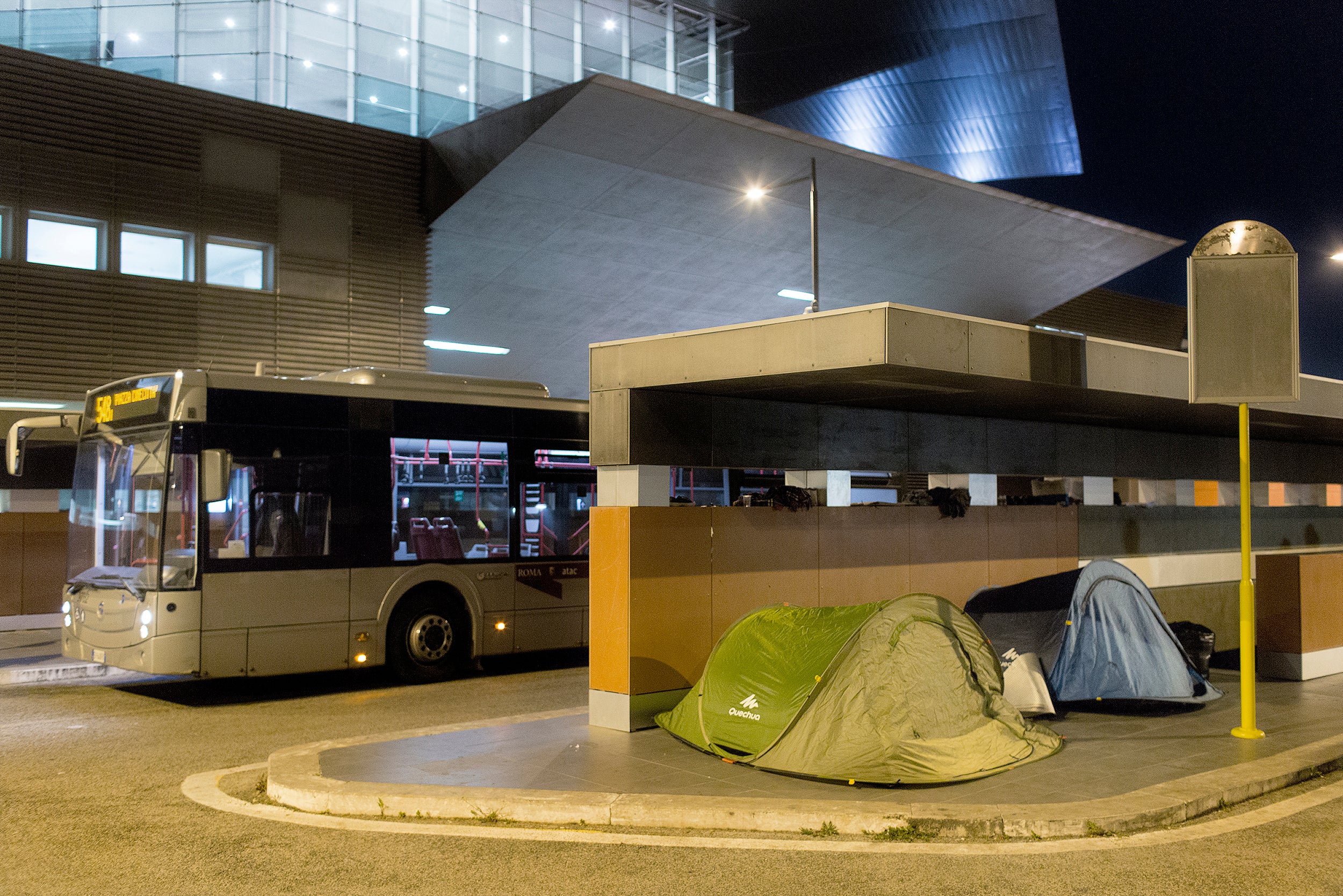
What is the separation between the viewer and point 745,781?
7.79 m

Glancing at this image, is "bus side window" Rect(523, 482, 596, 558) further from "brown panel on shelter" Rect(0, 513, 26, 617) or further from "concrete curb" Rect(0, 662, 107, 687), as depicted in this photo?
"brown panel on shelter" Rect(0, 513, 26, 617)

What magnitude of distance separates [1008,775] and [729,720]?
2.09 metres

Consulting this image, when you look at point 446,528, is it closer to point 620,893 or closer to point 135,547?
point 135,547

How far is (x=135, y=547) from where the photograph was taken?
11602 mm

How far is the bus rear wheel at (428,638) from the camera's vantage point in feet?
42.9

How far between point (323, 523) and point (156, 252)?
10096 mm

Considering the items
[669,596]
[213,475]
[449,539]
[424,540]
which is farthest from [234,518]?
[669,596]

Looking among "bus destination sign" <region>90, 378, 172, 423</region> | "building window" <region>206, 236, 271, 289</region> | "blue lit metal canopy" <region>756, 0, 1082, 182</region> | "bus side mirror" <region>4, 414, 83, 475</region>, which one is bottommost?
"bus side mirror" <region>4, 414, 83, 475</region>

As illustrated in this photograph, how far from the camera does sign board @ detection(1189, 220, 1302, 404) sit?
9242mm

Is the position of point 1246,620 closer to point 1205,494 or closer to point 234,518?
point 234,518

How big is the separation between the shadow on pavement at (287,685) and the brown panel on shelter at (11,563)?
7.14 metres

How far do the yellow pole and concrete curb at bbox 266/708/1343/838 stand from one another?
1513 millimetres

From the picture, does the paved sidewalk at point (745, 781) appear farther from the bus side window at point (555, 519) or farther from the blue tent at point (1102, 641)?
the bus side window at point (555, 519)

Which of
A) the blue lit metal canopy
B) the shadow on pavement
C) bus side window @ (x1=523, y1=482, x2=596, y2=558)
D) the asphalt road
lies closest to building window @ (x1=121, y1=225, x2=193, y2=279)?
the shadow on pavement
